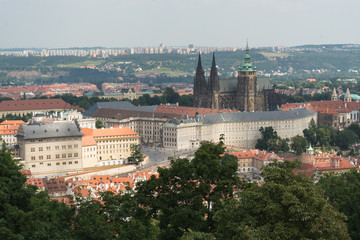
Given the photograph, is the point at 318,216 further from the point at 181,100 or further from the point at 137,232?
the point at 181,100

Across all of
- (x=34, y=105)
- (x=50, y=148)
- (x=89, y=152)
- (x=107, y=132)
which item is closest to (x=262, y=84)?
(x=34, y=105)

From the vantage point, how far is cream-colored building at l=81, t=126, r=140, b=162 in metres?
97.9

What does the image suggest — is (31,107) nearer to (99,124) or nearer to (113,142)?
(99,124)

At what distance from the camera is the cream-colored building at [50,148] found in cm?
8850

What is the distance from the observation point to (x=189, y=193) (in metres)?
35.1

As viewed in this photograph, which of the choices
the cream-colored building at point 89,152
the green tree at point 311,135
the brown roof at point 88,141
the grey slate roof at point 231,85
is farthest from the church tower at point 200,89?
the cream-colored building at point 89,152

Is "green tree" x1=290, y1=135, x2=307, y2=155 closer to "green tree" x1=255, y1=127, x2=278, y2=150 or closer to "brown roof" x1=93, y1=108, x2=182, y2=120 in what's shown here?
"green tree" x1=255, y1=127, x2=278, y2=150

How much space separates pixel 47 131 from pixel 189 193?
2276 inches

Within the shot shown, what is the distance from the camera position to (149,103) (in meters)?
160

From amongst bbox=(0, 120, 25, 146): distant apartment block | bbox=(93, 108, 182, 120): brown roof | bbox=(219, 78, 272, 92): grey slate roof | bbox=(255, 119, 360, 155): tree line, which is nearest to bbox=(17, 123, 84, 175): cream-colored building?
bbox=(0, 120, 25, 146): distant apartment block

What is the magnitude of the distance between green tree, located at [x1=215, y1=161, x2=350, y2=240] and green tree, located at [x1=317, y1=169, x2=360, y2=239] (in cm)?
947

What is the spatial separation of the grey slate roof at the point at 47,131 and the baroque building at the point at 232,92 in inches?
2055

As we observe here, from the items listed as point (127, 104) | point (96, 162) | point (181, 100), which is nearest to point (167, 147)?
point (96, 162)

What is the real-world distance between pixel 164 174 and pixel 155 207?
1.78m
